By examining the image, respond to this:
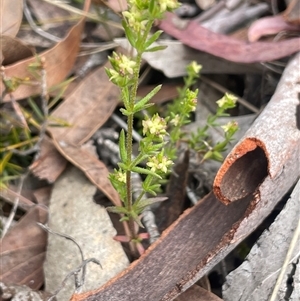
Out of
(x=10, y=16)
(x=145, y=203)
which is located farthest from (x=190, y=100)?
(x=10, y=16)

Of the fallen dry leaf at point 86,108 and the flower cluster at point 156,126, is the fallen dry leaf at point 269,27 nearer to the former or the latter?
the fallen dry leaf at point 86,108

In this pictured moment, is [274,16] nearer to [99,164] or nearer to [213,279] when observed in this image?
[99,164]

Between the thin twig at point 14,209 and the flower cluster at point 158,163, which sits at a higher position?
the flower cluster at point 158,163

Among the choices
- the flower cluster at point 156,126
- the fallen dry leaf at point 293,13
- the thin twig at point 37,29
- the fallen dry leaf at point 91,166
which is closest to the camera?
the flower cluster at point 156,126

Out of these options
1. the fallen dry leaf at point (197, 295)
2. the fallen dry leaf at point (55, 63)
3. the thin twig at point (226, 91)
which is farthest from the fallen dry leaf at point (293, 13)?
the fallen dry leaf at point (197, 295)

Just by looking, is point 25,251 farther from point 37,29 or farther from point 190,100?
point 37,29

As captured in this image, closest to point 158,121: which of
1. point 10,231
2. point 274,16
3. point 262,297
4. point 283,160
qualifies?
point 283,160
